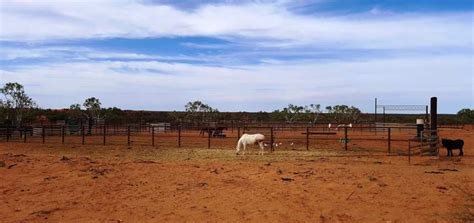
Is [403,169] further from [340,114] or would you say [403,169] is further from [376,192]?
[340,114]

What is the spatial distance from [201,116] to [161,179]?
61.1 meters

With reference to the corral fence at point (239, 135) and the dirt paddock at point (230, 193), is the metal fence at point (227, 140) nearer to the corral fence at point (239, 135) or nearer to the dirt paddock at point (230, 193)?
the corral fence at point (239, 135)

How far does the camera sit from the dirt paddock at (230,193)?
26.5 feet

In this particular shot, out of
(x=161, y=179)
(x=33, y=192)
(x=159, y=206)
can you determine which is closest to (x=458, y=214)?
(x=159, y=206)

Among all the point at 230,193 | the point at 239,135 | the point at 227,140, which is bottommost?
the point at 230,193

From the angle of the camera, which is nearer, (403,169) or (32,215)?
(32,215)

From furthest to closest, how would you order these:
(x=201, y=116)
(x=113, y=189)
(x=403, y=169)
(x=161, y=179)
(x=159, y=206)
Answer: (x=201, y=116), (x=403, y=169), (x=161, y=179), (x=113, y=189), (x=159, y=206)

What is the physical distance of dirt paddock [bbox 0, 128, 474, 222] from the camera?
807cm

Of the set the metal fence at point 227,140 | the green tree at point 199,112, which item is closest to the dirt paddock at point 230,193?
the metal fence at point 227,140

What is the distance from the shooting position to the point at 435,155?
1828 centimetres

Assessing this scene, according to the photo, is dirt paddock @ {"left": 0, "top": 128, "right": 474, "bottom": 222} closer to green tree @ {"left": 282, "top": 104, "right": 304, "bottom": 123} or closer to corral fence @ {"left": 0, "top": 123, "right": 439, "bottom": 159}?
corral fence @ {"left": 0, "top": 123, "right": 439, "bottom": 159}

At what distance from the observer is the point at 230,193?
31.9 ft

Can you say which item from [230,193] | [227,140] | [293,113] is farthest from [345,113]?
[230,193]

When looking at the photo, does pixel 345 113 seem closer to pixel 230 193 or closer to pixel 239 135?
pixel 239 135
